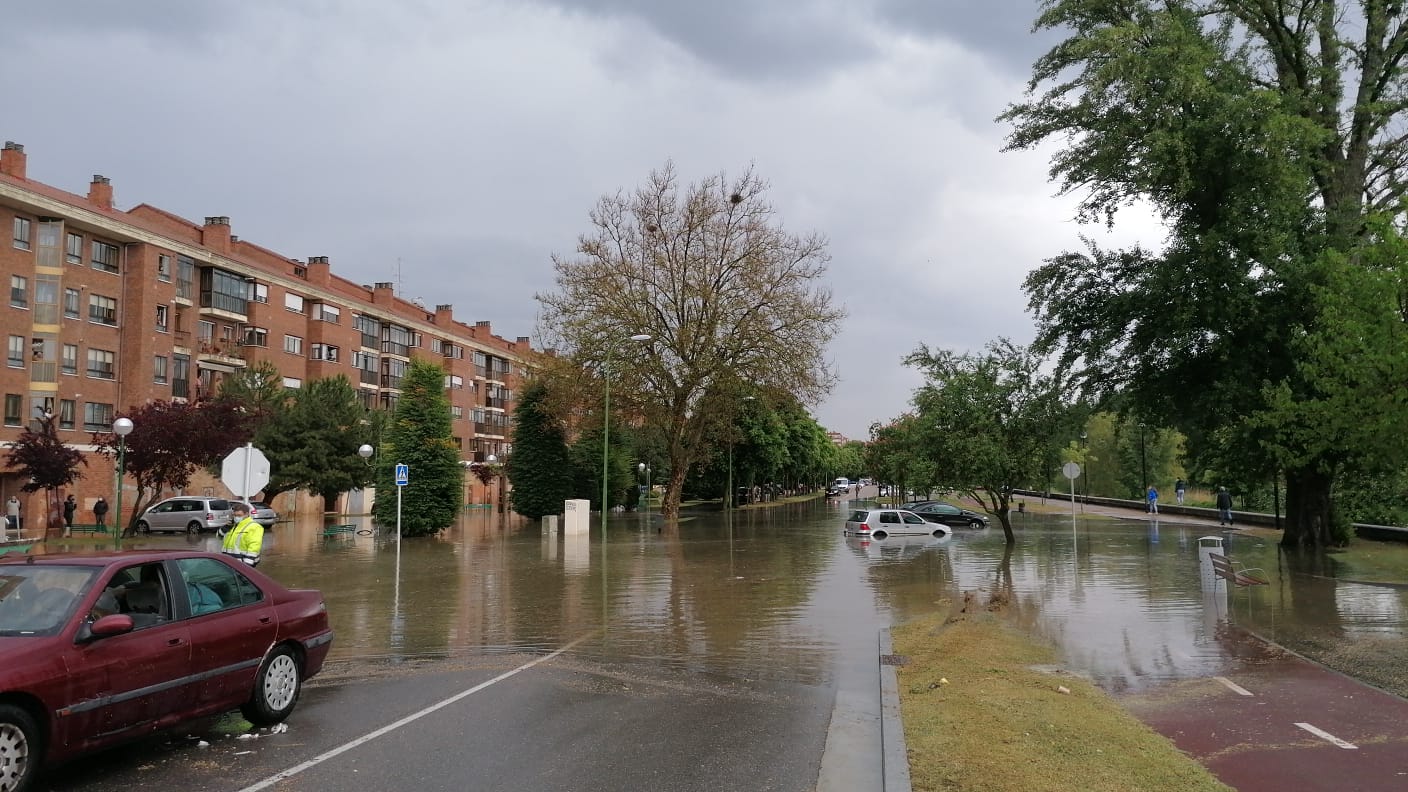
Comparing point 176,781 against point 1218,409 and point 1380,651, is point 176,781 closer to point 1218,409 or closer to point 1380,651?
point 1380,651

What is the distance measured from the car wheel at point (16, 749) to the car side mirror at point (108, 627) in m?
0.57

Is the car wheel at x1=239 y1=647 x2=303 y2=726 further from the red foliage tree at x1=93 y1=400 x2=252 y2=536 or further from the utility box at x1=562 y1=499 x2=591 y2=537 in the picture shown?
the red foliage tree at x1=93 y1=400 x2=252 y2=536

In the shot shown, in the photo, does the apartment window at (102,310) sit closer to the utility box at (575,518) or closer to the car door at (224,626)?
the utility box at (575,518)

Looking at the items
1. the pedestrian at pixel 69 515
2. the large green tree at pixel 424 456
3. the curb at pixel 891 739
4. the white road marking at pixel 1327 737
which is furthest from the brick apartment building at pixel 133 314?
the white road marking at pixel 1327 737

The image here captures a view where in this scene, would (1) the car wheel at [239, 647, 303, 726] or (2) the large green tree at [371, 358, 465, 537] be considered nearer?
(1) the car wheel at [239, 647, 303, 726]

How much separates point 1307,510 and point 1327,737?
77.5 ft

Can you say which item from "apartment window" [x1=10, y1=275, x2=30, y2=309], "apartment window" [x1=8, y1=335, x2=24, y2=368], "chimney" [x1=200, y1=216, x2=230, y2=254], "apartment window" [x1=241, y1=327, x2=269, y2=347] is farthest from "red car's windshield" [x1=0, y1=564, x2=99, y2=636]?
"chimney" [x1=200, y1=216, x2=230, y2=254]

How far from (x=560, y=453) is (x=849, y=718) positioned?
4486 centimetres

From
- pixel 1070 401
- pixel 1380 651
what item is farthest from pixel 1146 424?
pixel 1380 651

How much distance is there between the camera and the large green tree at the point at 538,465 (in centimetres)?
5147

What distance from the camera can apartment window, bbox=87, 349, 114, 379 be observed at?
47219 mm

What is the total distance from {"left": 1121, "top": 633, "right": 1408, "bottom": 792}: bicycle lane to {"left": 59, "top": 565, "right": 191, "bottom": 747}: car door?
23.2 feet

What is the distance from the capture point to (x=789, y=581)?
1994cm

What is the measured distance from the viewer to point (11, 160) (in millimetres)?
45094
